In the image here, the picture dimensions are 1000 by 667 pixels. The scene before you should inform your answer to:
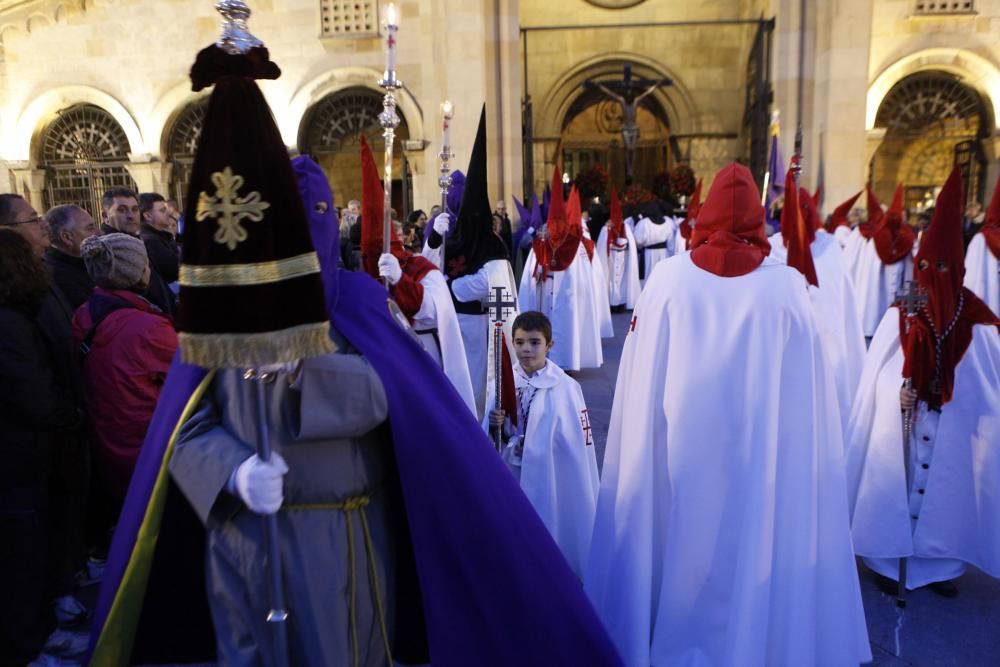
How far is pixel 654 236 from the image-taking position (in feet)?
50.0

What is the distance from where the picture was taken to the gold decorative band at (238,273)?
1894mm

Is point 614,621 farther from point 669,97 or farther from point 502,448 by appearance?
point 669,97

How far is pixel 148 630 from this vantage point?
2588 mm

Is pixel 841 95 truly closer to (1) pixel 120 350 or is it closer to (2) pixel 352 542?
(1) pixel 120 350

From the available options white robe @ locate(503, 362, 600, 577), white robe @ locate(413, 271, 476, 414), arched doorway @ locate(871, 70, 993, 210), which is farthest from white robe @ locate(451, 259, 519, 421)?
arched doorway @ locate(871, 70, 993, 210)

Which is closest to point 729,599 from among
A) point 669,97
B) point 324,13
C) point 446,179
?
point 446,179

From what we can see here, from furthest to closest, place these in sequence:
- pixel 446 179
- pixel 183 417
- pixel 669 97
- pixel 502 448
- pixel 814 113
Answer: pixel 669 97 → pixel 814 113 → pixel 446 179 → pixel 502 448 → pixel 183 417

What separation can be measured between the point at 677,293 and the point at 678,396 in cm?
43

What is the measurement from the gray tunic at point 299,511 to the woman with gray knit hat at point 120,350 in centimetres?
187

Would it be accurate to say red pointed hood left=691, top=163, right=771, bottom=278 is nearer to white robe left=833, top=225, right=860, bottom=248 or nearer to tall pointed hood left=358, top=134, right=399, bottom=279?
tall pointed hood left=358, top=134, right=399, bottom=279

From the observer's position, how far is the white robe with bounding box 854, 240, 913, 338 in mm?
10977

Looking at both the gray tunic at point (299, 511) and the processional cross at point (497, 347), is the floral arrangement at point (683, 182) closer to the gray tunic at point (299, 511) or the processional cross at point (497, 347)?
the processional cross at point (497, 347)

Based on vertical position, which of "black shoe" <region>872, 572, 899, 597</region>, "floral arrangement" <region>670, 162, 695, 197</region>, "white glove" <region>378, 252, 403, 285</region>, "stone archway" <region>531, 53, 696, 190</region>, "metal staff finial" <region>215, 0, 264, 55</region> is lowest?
"black shoe" <region>872, 572, 899, 597</region>

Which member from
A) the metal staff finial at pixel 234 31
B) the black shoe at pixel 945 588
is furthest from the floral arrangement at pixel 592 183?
the metal staff finial at pixel 234 31
